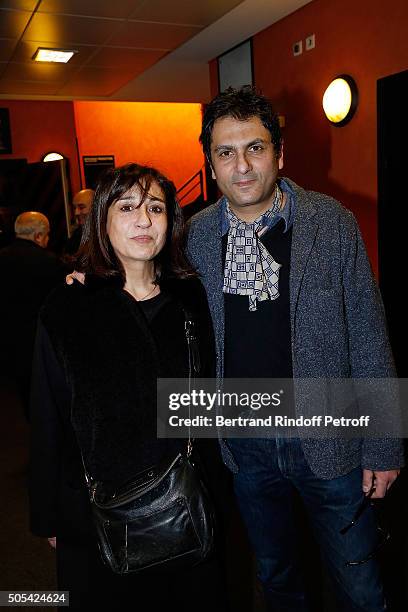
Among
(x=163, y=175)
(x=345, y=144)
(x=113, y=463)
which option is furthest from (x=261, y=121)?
(x=345, y=144)

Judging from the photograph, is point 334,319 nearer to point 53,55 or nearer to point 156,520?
point 156,520

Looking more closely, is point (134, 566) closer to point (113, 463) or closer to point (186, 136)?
point (113, 463)

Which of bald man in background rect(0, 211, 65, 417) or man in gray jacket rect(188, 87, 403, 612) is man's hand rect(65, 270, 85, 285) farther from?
bald man in background rect(0, 211, 65, 417)

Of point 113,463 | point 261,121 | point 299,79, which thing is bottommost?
point 113,463

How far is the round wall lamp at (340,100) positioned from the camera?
3479 millimetres

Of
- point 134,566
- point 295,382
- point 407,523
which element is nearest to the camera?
point 134,566

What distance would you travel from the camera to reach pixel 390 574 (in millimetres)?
2004

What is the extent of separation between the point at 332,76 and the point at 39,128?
4.73 metres

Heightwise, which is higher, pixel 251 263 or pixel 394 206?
pixel 394 206

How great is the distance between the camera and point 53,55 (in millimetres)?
4848

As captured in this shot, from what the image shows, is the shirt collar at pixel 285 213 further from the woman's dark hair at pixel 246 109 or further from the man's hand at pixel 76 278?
the man's hand at pixel 76 278

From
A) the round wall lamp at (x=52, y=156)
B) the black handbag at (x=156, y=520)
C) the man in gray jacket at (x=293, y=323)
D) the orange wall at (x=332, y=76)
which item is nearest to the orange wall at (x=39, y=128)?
the round wall lamp at (x=52, y=156)

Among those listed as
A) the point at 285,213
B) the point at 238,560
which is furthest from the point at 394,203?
the point at 238,560

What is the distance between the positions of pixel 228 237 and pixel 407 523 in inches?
65.6
